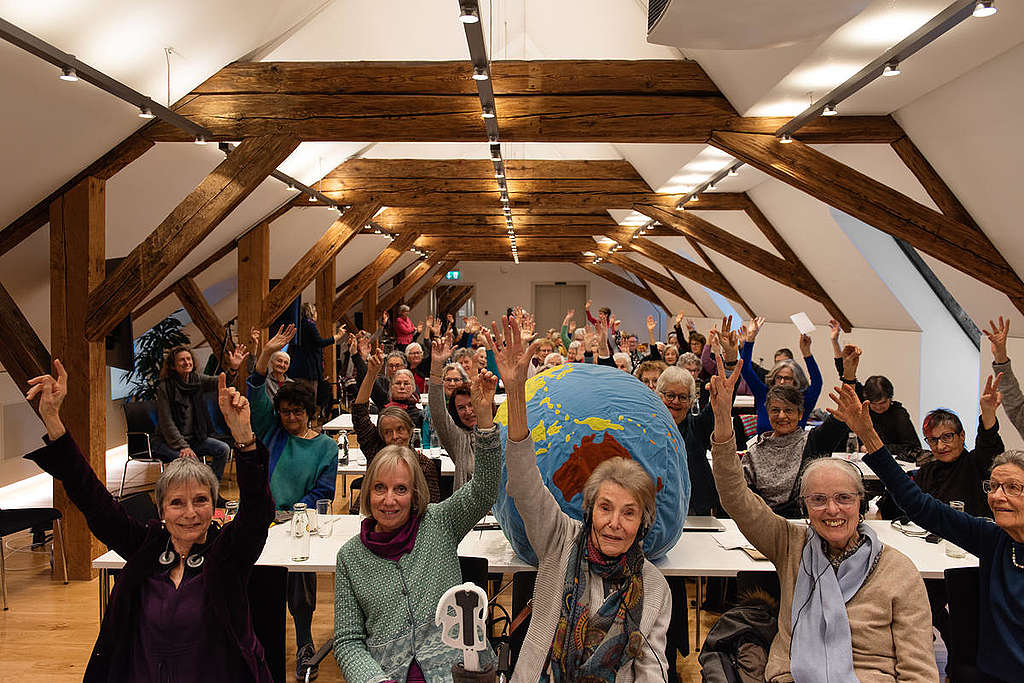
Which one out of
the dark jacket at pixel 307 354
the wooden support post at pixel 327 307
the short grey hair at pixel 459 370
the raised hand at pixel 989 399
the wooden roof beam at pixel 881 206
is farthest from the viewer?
the wooden support post at pixel 327 307

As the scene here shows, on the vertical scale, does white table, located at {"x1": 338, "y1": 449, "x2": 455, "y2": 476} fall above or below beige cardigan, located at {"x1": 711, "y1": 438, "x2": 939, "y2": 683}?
above

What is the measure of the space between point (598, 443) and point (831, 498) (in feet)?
2.77

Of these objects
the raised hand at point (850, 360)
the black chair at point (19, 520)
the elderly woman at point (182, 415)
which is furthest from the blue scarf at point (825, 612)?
the elderly woman at point (182, 415)

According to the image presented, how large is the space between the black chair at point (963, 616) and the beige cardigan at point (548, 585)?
3.64ft

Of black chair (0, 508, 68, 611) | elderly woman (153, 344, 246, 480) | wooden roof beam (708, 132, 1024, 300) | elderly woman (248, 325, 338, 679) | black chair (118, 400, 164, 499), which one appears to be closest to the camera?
elderly woman (248, 325, 338, 679)

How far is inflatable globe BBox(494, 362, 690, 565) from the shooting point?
3.17m

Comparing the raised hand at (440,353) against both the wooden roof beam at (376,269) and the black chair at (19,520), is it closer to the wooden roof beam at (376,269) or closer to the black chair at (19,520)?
the black chair at (19,520)

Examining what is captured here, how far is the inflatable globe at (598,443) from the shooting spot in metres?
3.17

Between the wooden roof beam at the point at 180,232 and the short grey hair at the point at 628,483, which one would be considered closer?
the short grey hair at the point at 628,483

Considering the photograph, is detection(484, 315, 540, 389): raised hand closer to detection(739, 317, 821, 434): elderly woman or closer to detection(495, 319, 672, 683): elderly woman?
detection(495, 319, 672, 683): elderly woman

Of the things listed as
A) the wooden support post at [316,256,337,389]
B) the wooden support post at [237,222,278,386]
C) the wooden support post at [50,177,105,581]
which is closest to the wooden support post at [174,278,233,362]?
the wooden support post at [237,222,278,386]

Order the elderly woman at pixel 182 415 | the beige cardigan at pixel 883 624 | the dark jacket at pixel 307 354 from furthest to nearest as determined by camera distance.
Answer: the dark jacket at pixel 307 354, the elderly woman at pixel 182 415, the beige cardigan at pixel 883 624

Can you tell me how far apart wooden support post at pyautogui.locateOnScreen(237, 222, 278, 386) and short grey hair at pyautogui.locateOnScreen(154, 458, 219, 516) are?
690 cm

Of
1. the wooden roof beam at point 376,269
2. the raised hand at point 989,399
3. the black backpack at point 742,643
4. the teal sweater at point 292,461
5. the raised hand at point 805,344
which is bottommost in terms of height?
the black backpack at point 742,643
